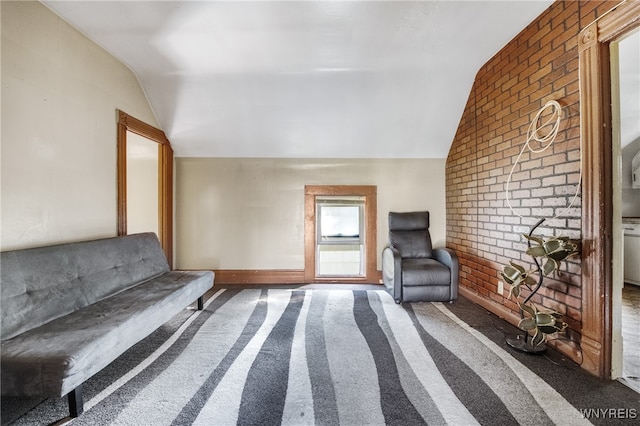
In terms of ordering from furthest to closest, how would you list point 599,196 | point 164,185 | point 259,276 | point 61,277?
1. point 259,276
2. point 164,185
3. point 61,277
4. point 599,196

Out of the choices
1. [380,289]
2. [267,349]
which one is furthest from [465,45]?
[267,349]

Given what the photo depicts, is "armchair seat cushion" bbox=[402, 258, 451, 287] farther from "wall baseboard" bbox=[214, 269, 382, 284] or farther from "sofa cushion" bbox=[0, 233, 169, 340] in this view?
"sofa cushion" bbox=[0, 233, 169, 340]

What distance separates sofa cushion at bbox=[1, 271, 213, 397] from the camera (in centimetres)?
114

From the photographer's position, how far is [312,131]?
11.0 ft

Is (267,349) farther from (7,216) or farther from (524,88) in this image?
(524,88)

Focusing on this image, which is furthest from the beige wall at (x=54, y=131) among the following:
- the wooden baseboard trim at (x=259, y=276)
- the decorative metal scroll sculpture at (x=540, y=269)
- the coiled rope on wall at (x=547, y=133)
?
the coiled rope on wall at (x=547, y=133)

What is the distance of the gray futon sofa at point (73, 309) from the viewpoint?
1.16 m

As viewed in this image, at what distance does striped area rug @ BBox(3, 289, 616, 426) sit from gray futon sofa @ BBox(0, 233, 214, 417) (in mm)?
276

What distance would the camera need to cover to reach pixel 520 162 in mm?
2186

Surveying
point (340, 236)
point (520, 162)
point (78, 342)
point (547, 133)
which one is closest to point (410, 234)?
point (340, 236)

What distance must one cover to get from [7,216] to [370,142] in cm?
355

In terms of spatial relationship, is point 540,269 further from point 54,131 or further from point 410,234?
point 54,131

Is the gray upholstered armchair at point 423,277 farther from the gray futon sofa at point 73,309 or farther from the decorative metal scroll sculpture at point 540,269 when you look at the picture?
the gray futon sofa at point 73,309

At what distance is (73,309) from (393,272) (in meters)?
2.86
